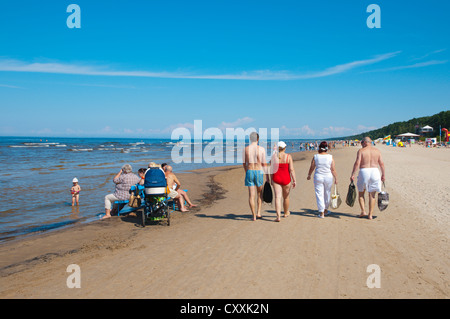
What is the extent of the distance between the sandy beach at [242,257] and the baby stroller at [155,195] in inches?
11.6

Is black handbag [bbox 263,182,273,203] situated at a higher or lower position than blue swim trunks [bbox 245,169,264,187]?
lower

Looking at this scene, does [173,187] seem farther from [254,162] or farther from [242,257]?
[242,257]

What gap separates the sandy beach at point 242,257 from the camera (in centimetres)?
402

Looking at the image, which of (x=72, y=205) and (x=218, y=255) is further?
(x=72, y=205)

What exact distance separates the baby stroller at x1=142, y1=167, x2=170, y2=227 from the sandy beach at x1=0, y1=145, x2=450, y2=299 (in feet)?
0.96

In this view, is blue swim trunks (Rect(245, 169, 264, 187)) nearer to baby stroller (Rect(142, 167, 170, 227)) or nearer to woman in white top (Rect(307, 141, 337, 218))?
woman in white top (Rect(307, 141, 337, 218))

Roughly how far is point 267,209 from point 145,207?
11.5 feet

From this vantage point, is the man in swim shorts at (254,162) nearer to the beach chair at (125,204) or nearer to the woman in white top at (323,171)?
the woman in white top at (323,171)

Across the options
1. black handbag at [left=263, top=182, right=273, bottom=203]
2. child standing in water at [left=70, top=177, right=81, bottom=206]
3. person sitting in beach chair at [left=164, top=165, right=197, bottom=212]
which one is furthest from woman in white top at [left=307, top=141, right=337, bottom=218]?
child standing in water at [left=70, top=177, right=81, bottom=206]

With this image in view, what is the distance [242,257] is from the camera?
5141 mm

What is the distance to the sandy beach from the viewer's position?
13.2 feet
